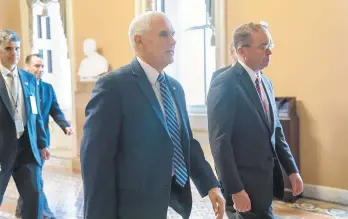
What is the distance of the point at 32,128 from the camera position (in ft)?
10.4

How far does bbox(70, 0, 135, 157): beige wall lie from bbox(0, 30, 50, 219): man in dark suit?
311 centimetres

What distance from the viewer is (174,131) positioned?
1.81 meters

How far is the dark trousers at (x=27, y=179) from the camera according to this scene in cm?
303

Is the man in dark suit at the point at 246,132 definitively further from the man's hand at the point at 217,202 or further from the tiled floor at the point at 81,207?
the tiled floor at the point at 81,207

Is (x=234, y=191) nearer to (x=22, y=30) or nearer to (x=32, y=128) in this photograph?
(x=32, y=128)

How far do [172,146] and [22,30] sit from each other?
6.91 meters

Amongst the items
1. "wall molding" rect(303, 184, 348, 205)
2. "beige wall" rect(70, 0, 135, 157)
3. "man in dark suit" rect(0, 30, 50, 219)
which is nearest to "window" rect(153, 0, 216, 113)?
"beige wall" rect(70, 0, 135, 157)

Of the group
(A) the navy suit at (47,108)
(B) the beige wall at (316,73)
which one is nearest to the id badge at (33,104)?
(A) the navy suit at (47,108)

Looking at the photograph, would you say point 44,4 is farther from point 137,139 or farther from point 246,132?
point 137,139

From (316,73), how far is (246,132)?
101 inches

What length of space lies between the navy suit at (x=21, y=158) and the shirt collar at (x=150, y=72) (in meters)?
1.63

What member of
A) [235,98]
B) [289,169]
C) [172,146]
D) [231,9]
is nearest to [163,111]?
[172,146]

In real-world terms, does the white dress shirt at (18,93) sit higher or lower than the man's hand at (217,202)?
higher

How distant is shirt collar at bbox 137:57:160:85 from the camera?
179 centimetres
